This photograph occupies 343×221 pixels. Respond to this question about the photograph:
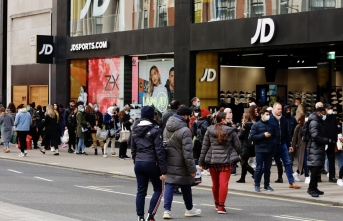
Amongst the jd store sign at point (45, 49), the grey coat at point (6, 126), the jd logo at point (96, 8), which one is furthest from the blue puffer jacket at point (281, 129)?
the jd store sign at point (45, 49)

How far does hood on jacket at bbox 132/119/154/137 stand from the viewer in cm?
1178

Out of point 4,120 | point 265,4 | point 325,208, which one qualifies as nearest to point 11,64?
point 4,120

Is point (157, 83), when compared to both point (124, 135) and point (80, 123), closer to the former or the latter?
point (80, 123)

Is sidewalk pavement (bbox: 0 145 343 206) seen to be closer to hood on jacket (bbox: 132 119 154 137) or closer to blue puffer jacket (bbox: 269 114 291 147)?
blue puffer jacket (bbox: 269 114 291 147)

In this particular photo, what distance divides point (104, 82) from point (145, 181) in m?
21.6

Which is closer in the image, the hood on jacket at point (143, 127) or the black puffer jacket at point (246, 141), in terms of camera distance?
the hood on jacket at point (143, 127)

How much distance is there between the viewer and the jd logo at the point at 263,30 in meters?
25.0

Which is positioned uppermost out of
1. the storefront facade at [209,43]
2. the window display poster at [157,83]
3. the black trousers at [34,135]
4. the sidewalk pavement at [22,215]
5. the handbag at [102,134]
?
the storefront facade at [209,43]

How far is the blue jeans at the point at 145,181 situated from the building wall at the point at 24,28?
86.5 feet

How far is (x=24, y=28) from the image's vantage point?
130 feet

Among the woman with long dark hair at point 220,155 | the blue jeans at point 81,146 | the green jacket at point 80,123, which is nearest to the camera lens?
the woman with long dark hair at point 220,155

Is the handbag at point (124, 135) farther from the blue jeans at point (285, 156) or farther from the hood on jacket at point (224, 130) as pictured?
the hood on jacket at point (224, 130)

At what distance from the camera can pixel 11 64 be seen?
40.5m

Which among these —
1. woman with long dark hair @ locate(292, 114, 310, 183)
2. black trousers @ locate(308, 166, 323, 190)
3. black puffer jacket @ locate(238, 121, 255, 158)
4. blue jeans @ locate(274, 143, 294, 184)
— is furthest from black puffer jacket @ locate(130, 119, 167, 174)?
woman with long dark hair @ locate(292, 114, 310, 183)
